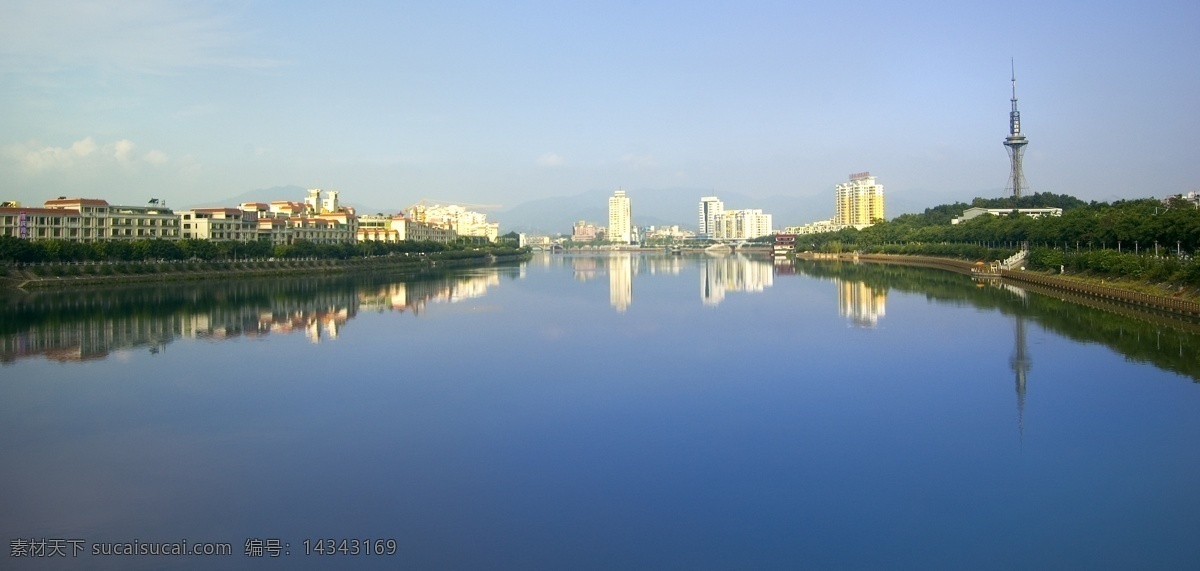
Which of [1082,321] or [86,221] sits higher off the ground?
[86,221]

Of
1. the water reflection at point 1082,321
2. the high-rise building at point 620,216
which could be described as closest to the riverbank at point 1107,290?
the water reflection at point 1082,321

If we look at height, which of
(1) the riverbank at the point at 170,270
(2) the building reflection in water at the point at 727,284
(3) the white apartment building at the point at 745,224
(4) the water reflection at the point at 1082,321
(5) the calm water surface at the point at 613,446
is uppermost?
(3) the white apartment building at the point at 745,224

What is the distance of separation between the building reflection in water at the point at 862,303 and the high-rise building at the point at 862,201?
127ft

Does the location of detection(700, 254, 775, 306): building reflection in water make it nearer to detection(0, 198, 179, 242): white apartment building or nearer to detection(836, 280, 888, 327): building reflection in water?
detection(836, 280, 888, 327): building reflection in water

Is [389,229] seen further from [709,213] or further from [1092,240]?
[709,213]

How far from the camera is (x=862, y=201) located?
57031 mm

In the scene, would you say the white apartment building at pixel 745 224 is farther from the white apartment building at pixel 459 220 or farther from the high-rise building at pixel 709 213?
the white apartment building at pixel 459 220

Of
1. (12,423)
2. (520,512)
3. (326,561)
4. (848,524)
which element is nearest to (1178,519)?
(848,524)

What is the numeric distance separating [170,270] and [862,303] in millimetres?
14227

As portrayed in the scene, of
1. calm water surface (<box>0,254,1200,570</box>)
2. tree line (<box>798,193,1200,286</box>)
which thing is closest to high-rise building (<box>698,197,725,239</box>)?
tree line (<box>798,193,1200,286</box>)

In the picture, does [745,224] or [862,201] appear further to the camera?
[745,224]

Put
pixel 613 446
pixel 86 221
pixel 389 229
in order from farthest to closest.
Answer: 1. pixel 389 229
2. pixel 86 221
3. pixel 613 446

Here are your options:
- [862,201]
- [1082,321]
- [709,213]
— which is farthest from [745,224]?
[1082,321]

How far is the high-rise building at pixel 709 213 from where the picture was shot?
295ft
